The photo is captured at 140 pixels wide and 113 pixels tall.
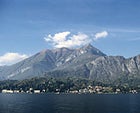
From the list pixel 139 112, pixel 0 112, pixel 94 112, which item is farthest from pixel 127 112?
pixel 0 112

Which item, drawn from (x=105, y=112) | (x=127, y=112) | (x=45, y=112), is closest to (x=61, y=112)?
(x=45, y=112)

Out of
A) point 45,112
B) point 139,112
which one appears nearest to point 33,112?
point 45,112

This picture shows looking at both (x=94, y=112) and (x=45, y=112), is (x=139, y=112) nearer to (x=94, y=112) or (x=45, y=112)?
(x=94, y=112)

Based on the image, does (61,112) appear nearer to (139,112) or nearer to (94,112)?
(94,112)

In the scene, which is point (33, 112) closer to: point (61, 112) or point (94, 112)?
point (61, 112)

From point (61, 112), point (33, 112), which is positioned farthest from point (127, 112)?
point (33, 112)

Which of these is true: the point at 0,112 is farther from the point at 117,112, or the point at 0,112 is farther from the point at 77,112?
the point at 117,112
